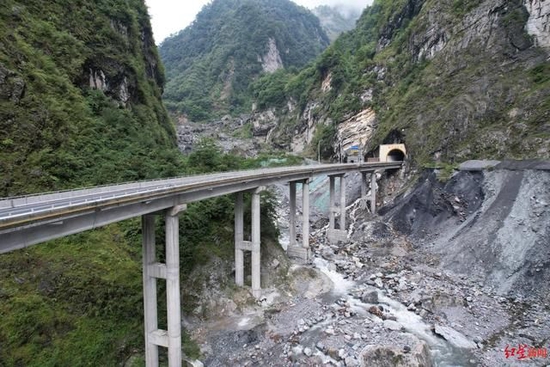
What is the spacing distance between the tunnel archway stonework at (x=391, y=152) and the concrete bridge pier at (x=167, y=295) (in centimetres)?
4455

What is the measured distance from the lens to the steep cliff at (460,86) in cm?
4156

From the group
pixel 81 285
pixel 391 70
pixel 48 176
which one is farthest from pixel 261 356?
pixel 391 70

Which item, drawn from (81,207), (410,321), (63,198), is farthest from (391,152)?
(81,207)

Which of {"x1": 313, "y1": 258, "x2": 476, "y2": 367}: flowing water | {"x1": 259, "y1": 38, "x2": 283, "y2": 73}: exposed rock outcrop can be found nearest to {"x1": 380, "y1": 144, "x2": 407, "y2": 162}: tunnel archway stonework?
{"x1": 313, "y1": 258, "x2": 476, "y2": 367}: flowing water

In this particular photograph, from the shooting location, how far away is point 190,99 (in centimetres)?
14575

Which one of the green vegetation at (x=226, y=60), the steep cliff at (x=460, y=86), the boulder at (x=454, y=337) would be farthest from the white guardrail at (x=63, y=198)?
the green vegetation at (x=226, y=60)

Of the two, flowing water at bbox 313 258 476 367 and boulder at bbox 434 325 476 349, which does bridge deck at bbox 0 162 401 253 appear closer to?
flowing water at bbox 313 258 476 367

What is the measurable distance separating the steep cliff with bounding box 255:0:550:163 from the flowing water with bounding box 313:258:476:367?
25489 millimetres

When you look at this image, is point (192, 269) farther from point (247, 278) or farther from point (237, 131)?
point (237, 131)

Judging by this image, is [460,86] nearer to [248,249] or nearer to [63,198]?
[248,249]

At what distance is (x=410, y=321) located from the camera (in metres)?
→ 23.0

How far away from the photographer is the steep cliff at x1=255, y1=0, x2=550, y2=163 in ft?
136

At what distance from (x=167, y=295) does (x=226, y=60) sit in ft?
526

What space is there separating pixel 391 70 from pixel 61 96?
61628 mm
